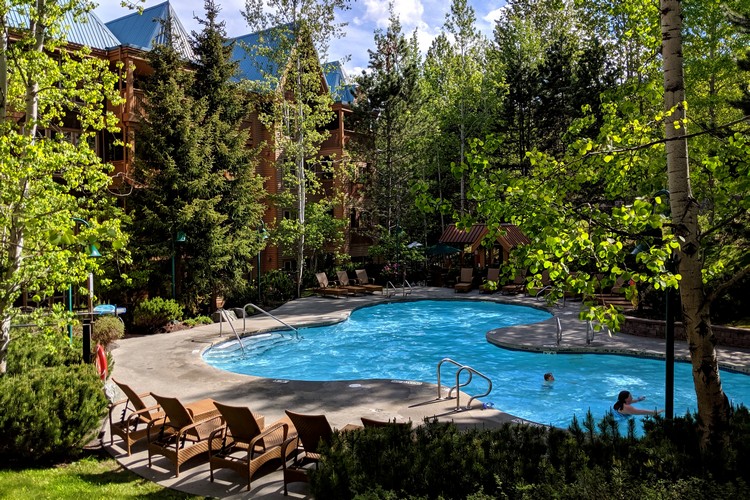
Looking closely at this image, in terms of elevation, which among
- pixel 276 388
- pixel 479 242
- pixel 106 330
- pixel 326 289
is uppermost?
pixel 479 242

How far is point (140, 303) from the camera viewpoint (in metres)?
19.7

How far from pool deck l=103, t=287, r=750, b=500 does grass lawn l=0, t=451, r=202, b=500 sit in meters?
0.23

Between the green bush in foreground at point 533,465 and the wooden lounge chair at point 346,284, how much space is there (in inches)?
881

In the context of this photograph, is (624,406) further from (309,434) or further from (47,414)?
(47,414)

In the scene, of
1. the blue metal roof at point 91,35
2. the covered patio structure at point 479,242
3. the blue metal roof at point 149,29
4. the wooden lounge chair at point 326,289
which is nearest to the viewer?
the blue metal roof at point 91,35

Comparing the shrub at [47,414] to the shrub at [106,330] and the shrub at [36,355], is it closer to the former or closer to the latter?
the shrub at [36,355]

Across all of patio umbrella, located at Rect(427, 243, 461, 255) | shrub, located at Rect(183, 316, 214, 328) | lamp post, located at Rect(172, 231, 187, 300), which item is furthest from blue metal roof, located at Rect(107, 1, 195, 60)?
patio umbrella, located at Rect(427, 243, 461, 255)

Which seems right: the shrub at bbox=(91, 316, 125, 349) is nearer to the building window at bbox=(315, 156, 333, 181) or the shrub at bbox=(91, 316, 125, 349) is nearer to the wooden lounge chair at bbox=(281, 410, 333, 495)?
the wooden lounge chair at bbox=(281, 410, 333, 495)

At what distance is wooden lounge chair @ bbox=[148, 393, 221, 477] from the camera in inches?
305

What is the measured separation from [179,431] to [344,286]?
22253 mm

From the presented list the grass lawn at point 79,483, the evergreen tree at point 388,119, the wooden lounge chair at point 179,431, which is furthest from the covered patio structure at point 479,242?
the grass lawn at point 79,483

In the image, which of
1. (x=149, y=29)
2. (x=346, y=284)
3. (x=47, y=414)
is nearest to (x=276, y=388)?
(x=47, y=414)

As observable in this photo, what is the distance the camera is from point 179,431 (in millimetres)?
7590

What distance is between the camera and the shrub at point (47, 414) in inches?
301
